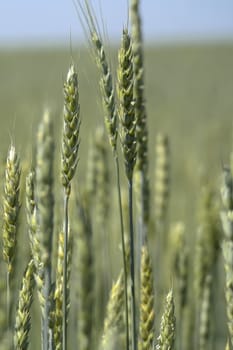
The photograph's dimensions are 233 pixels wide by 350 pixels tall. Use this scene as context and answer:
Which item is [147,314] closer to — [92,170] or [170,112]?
[92,170]

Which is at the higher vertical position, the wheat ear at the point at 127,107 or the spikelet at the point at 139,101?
the spikelet at the point at 139,101

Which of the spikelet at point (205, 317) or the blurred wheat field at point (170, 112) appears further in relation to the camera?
the blurred wheat field at point (170, 112)

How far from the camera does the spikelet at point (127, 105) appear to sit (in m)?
1.29

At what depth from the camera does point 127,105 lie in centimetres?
131

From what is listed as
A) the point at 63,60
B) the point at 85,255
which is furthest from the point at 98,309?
the point at 63,60

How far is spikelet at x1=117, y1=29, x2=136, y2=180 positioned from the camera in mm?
1289

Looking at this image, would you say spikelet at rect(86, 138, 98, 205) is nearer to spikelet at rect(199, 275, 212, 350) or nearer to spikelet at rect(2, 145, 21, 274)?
spikelet at rect(199, 275, 212, 350)

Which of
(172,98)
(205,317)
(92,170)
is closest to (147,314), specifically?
(205,317)

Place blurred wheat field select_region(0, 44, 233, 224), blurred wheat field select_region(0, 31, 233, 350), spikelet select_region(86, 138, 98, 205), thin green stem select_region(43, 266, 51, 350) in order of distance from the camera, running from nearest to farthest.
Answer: thin green stem select_region(43, 266, 51, 350) → spikelet select_region(86, 138, 98, 205) → blurred wheat field select_region(0, 31, 233, 350) → blurred wheat field select_region(0, 44, 233, 224)

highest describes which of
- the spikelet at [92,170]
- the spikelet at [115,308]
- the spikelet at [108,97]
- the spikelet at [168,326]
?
the spikelet at [92,170]

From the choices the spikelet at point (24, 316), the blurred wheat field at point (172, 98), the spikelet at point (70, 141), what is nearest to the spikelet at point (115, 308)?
the spikelet at point (24, 316)

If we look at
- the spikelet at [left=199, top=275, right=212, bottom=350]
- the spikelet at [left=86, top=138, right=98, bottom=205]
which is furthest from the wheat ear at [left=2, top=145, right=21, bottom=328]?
the spikelet at [left=86, top=138, right=98, bottom=205]

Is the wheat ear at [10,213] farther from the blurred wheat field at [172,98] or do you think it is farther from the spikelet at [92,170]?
the blurred wheat field at [172,98]

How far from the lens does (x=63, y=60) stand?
50.8 ft
